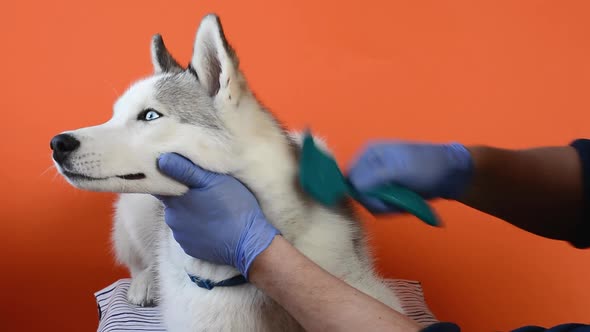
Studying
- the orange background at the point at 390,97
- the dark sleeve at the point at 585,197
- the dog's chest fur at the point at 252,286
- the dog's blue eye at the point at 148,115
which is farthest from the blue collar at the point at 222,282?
the orange background at the point at 390,97

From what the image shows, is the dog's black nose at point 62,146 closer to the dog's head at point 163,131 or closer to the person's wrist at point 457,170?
the dog's head at point 163,131

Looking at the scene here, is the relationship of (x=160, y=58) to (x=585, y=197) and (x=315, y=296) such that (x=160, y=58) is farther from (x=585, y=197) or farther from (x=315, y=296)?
(x=585, y=197)

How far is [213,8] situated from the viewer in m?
Result: 1.66

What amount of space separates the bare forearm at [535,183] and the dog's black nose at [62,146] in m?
0.69

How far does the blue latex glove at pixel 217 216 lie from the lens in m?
0.87

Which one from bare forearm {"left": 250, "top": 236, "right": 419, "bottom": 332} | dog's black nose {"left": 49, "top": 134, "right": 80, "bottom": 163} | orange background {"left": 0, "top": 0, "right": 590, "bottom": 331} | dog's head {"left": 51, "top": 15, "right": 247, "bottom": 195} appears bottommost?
orange background {"left": 0, "top": 0, "right": 590, "bottom": 331}

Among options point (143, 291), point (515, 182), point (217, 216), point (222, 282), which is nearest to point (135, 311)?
point (143, 291)

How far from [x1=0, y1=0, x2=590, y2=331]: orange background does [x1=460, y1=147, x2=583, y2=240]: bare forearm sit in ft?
2.11

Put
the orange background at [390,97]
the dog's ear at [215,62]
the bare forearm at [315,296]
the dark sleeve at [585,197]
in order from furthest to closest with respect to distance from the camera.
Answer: the orange background at [390,97]
the dark sleeve at [585,197]
the dog's ear at [215,62]
the bare forearm at [315,296]

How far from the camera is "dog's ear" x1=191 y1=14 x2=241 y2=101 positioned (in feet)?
2.90

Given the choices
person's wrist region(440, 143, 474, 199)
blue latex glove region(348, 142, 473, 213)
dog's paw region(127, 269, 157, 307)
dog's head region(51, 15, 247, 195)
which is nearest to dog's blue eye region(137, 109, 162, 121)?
dog's head region(51, 15, 247, 195)

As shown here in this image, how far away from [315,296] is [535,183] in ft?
1.63

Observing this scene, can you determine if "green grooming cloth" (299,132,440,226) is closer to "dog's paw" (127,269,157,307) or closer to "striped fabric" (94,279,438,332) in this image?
"striped fabric" (94,279,438,332)

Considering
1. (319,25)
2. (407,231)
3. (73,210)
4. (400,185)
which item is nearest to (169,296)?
(400,185)
